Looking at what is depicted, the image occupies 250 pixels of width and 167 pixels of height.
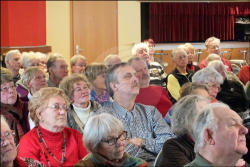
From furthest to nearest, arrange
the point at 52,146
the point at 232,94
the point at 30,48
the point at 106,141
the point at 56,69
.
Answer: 1. the point at 30,48
2. the point at 56,69
3. the point at 232,94
4. the point at 52,146
5. the point at 106,141

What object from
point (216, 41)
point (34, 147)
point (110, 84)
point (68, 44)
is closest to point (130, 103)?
point (110, 84)

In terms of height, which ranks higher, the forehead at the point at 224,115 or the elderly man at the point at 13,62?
the elderly man at the point at 13,62

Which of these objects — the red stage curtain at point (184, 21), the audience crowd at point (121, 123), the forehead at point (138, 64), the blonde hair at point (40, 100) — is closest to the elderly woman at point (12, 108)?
the audience crowd at point (121, 123)

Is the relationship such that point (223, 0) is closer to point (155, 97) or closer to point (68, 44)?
point (68, 44)

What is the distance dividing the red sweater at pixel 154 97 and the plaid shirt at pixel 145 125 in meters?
0.78

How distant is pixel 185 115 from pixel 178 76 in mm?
2854

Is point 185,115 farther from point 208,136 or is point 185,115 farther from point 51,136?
point 51,136


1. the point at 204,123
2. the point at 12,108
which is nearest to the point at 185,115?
the point at 204,123

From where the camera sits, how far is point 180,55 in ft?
20.2

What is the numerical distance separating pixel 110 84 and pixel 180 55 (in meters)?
2.72

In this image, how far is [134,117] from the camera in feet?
11.2

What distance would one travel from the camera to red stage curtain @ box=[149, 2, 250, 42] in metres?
11.5

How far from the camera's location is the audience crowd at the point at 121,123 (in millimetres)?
2184

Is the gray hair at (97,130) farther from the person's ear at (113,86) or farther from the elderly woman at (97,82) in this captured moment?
the elderly woman at (97,82)
